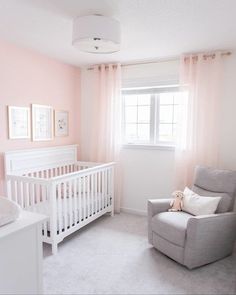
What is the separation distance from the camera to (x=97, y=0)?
1832 millimetres

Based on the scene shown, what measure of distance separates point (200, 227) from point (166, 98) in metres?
1.97

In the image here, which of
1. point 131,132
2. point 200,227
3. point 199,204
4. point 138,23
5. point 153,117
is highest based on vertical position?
point 138,23

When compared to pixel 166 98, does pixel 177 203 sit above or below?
below

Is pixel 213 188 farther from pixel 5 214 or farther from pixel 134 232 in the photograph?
pixel 5 214

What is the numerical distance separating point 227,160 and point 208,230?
1152 millimetres

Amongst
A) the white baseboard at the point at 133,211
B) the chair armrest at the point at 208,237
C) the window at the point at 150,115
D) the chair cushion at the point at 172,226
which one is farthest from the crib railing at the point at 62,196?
the chair armrest at the point at 208,237

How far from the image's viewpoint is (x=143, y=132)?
3.77m

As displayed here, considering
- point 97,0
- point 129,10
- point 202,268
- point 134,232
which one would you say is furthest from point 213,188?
point 97,0

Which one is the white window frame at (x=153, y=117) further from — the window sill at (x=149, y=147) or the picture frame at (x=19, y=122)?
the picture frame at (x=19, y=122)

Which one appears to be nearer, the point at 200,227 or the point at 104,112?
the point at 200,227

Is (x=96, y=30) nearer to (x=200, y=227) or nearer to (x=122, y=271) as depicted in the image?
(x=200, y=227)

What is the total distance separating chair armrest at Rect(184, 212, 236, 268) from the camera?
2252mm

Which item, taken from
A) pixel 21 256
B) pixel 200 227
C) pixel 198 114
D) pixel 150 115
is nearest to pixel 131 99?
pixel 150 115

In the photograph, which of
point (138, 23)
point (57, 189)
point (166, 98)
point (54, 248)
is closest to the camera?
point (138, 23)
